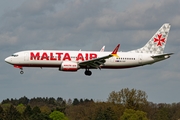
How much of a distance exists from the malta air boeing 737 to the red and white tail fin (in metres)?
1.62

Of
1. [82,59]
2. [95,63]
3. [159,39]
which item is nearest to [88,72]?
[82,59]

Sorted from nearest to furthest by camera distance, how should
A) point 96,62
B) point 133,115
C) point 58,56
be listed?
1. point 58,56
2. point 96,62
3. point 133,115

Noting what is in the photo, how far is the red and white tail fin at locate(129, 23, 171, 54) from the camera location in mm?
118750

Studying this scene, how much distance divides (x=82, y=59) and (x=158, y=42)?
Result: 1745 cm

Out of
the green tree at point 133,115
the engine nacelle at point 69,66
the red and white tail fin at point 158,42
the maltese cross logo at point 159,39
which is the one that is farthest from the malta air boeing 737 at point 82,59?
the green tree at point 133,115

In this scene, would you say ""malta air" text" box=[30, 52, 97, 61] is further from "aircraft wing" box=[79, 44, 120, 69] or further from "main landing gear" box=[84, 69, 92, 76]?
"main landing gear" box=[84, 69, 92, 76]

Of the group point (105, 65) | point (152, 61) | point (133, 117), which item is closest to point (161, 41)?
point (152, 61)

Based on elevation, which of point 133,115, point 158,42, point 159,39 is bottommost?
point 133,115

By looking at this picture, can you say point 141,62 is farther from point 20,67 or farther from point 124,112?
point 124,112

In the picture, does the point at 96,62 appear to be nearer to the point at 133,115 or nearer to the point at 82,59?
the point at 82,59

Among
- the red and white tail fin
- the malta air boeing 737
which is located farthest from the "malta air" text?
the red and white tail fin

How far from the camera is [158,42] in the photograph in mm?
120500

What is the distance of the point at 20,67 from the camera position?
4360 inches

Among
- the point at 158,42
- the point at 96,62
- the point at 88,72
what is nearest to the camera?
the point at 96,62
